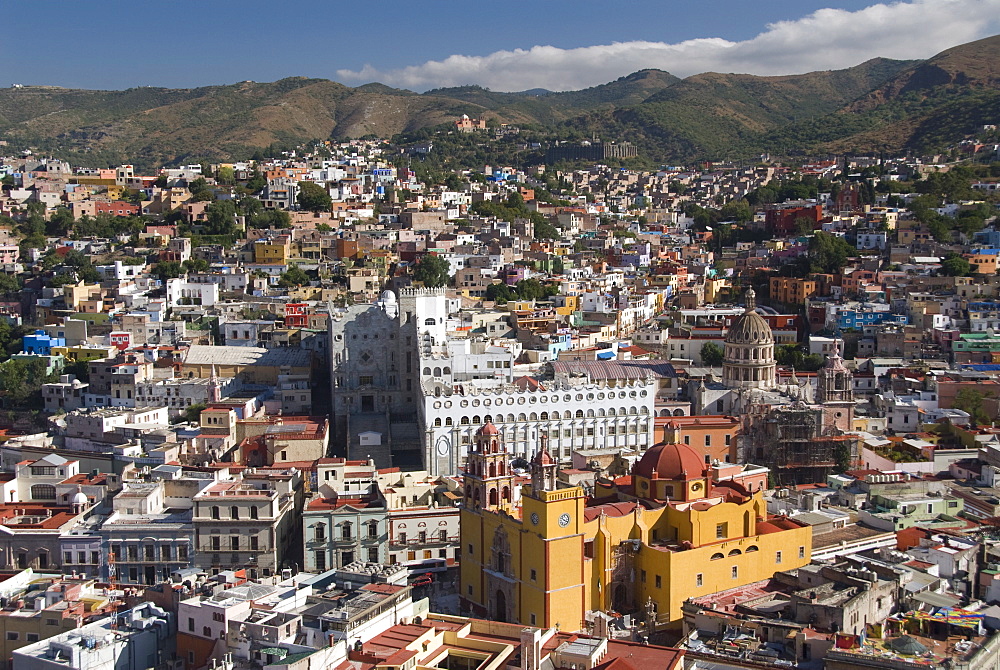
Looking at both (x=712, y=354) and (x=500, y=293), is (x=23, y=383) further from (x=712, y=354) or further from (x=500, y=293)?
(x=712, y=354)

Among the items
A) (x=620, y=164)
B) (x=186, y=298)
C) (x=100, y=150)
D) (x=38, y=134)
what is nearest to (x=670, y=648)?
(x=186, y=298)

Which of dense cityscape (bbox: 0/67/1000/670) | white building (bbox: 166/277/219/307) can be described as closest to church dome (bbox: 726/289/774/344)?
dense cityscape (bbox: 0/67/1000/670)

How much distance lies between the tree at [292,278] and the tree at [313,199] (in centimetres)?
1407

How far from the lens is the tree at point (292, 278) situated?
55.1 meters

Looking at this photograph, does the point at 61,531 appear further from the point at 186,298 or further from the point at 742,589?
the point at 186,298

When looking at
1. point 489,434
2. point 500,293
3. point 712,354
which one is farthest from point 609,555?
point 500,293

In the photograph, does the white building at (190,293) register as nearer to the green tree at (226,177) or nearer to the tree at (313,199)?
the tree at (313,199)

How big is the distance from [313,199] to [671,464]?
46516 mm

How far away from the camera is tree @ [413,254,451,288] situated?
5522 centimetres

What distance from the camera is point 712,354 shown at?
47250 millimetres

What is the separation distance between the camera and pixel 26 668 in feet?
69.6

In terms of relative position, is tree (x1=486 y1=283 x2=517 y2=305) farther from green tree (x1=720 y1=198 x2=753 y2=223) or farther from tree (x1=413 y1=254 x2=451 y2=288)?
green tree (x1=720 y1=198 x2=753 y2=223)

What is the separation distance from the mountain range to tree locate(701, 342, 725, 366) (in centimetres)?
5164

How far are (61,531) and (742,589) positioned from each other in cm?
1631
